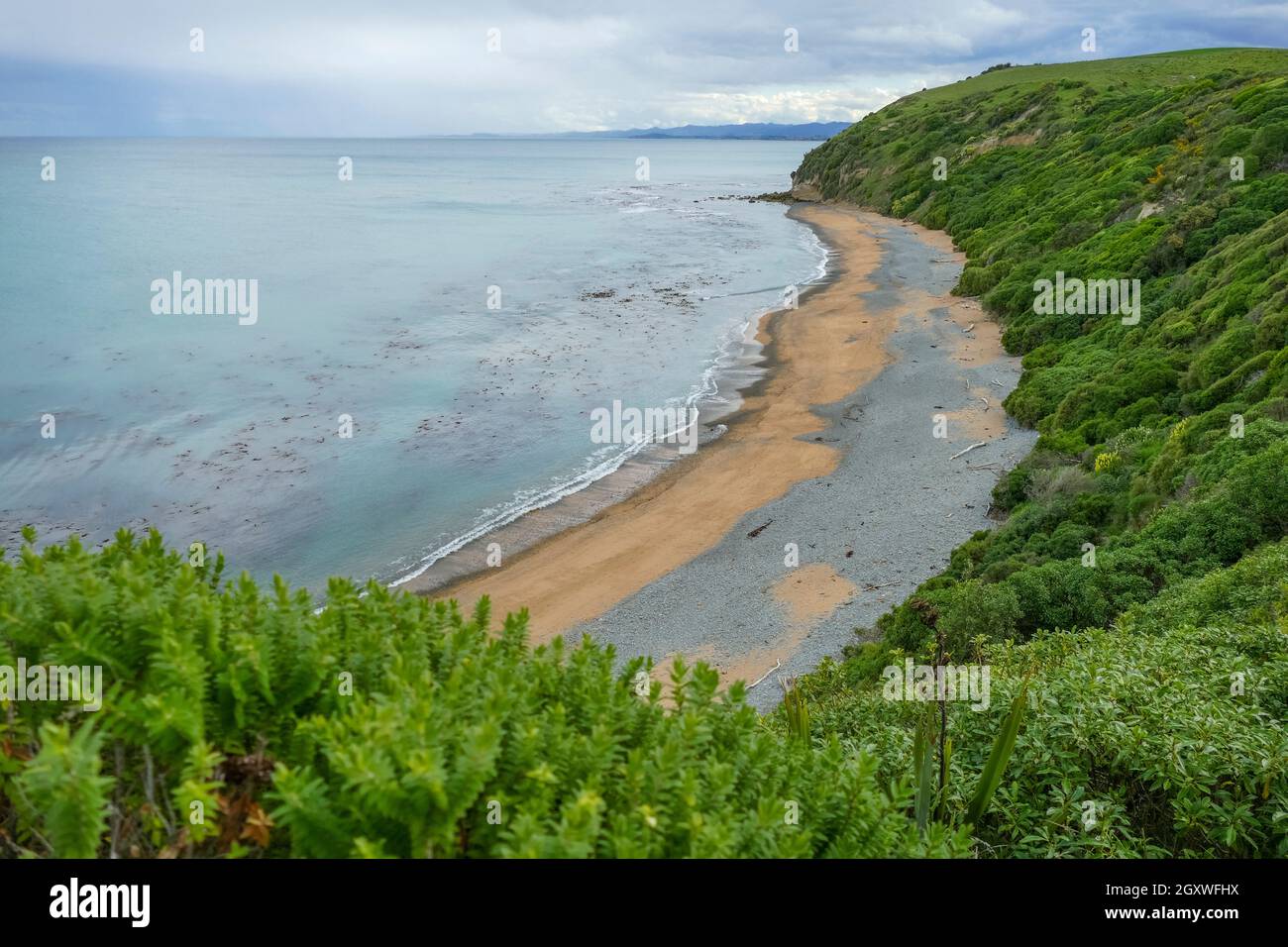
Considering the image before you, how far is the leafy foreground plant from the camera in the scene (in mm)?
2848

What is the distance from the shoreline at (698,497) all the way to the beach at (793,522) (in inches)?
2.4

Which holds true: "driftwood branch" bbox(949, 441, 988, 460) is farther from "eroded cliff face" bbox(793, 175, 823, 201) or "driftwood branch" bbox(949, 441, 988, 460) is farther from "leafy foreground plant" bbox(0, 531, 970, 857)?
"eroded cliff face" bbox(793, 175, 823, 201)

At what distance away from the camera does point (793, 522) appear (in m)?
22.1

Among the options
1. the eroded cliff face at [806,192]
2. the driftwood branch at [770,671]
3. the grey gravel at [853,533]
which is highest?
the eroded cliff face at [806,192]

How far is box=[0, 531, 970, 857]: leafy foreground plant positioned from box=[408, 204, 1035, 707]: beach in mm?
10620

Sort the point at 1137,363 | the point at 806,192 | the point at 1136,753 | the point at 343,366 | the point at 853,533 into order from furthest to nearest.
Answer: the point at 806,192, the point at 343,366, the point at 1137,363, the point at 853,533, the point at 1136,753

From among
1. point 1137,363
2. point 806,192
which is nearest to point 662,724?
point 1137,363

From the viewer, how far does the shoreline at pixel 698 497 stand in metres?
19.6

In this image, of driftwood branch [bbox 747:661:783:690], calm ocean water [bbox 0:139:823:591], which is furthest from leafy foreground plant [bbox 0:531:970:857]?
calm ocean water [bbox 0:139:823:591]

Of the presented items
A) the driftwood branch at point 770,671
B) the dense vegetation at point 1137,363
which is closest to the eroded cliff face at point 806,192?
the dense vegetation at point 1137,363

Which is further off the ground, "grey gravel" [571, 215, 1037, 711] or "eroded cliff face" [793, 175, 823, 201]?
"eroded cliff face" [793, 175, 823, 201]

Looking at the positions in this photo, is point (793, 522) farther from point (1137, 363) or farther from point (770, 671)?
point (1137, 363)

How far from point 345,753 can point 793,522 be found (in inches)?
781

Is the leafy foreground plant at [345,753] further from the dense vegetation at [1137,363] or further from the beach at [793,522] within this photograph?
the beach at [793,522]
